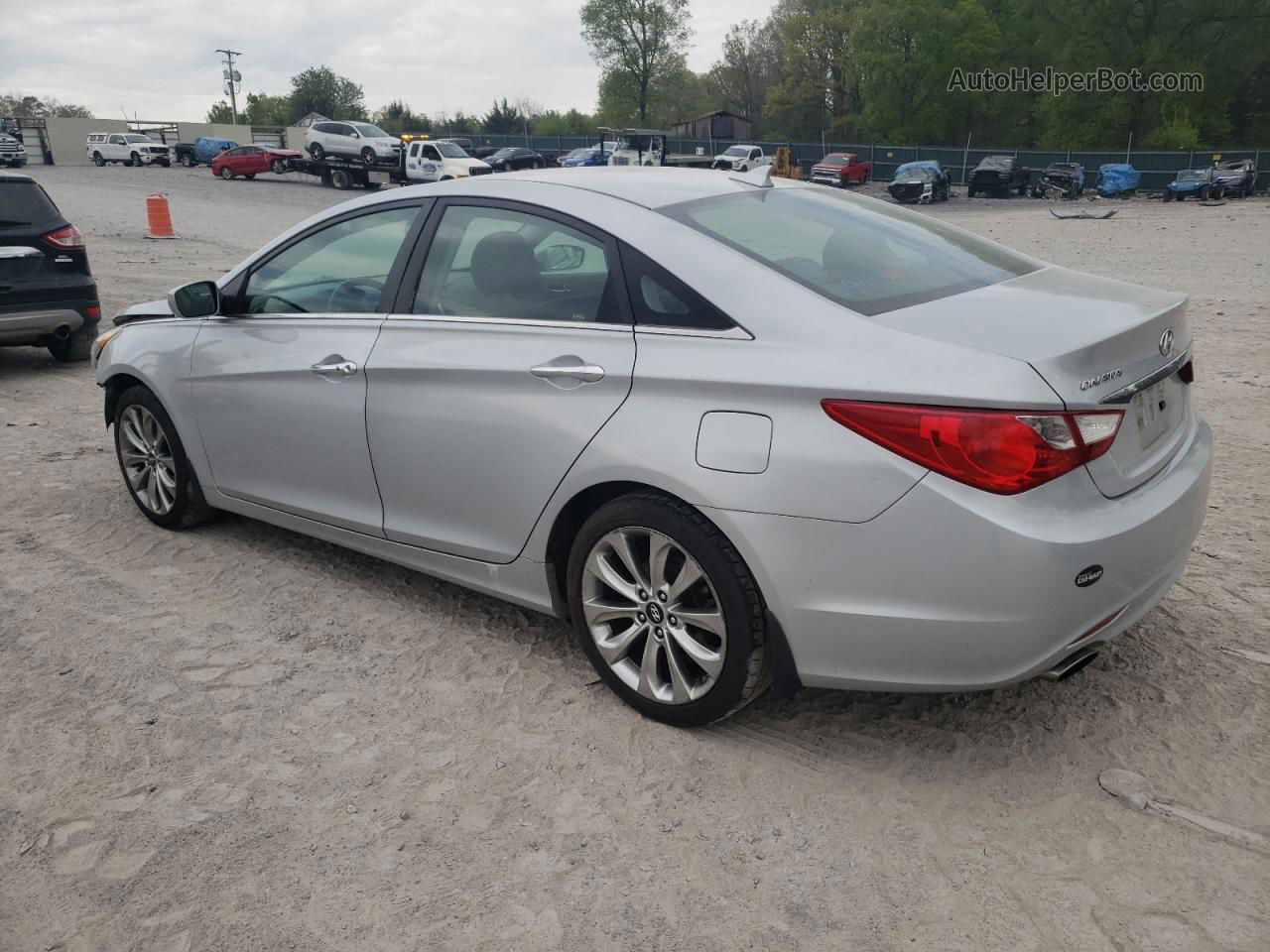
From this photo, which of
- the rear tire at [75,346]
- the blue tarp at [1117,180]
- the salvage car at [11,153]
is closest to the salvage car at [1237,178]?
the blue tarp at [1117,180]

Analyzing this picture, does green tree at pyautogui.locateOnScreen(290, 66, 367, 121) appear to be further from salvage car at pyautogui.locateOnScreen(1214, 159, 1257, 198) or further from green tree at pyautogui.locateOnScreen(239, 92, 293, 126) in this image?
salvage car at pyautogui.locateOnScreen(1214, 159, 1257, 198)

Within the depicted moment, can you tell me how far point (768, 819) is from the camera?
286cm

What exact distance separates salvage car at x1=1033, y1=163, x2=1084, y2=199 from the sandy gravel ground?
134 feet

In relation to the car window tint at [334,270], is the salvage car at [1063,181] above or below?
below

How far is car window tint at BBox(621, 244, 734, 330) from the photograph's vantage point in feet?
9.96

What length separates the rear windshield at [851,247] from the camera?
311 centimetres

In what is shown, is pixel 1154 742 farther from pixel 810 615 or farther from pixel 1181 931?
pixel 810 615

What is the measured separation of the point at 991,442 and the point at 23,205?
838 centimetres

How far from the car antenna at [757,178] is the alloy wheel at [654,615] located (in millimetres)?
1488

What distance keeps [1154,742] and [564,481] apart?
190cm

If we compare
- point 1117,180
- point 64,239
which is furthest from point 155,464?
point 1117,180

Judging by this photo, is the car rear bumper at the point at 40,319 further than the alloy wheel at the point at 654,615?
Yes

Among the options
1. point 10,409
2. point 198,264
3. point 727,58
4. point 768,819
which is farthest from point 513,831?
point 727,58

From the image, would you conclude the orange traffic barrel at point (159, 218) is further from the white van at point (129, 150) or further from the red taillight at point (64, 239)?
the white van at point (129, 150)
